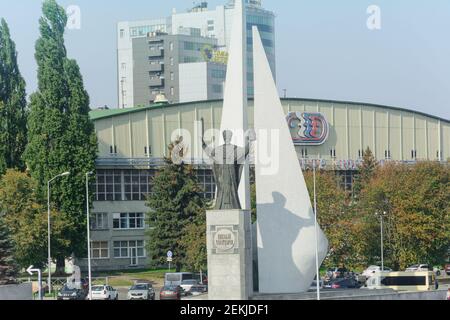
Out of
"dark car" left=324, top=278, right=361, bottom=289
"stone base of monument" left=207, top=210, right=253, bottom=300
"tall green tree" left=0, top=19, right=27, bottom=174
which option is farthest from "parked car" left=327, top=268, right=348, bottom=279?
"stone base of monument" left=207, top=210, right=253, bottom=300

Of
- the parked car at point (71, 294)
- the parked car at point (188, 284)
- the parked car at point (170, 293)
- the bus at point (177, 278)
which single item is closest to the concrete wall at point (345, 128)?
the bus at point (177, 278)

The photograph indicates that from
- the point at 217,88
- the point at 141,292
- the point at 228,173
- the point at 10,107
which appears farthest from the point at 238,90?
the point at 217,88

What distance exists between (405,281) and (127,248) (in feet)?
94.4

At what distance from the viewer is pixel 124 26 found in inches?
5709

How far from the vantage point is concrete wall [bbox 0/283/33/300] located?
4038cm

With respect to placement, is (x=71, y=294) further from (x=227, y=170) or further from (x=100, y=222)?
(x=100, y=222)

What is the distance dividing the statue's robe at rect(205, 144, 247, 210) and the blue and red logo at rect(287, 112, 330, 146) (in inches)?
1796

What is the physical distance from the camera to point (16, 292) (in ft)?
134

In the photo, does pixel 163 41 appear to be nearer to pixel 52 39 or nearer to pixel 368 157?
pixel 368 157

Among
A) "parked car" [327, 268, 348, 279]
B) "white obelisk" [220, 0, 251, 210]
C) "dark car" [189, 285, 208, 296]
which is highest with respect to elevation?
"white obelisk" [220, 0, 251, 210]

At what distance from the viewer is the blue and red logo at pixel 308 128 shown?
3376 inches

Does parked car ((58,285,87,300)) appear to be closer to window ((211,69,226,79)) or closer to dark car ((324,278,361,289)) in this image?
dark car ((324,278,361,289))
